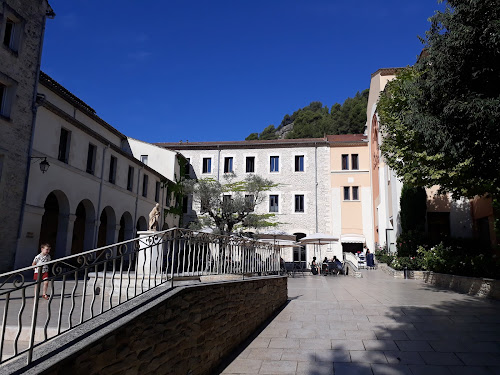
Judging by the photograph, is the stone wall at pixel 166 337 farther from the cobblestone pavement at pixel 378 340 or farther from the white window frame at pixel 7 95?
the white window frame at pixel 7 95

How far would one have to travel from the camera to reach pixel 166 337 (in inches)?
170

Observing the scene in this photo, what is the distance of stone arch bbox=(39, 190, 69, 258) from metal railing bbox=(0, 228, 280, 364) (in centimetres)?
1091

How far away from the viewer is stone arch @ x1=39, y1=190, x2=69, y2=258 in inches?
673

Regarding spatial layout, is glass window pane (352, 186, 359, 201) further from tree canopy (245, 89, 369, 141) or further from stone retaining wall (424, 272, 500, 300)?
tree canopy (245, 89, 369, 141)

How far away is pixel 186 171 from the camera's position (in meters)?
34.1

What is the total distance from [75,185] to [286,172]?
19173 millimetres

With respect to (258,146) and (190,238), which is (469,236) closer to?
(258,146)

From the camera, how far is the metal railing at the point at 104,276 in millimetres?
3188

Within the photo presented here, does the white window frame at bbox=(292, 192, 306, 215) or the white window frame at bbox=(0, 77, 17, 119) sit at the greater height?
the white window frame at bbox=(0, 77, 17, 119)

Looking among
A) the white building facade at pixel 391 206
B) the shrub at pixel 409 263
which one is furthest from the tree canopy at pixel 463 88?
the shrub at pixel 409 263

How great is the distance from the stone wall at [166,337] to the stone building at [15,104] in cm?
1077

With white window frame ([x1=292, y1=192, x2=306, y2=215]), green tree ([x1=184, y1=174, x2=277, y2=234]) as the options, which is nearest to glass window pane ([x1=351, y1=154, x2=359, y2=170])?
white window frame ([x1=292, y1=192, x2=306, y2=215])

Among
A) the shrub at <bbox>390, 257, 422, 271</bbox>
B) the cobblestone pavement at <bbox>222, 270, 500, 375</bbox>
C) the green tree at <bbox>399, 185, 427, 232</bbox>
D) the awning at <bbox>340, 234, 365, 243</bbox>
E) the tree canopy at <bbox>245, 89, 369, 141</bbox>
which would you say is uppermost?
the tree canopy at <bbox>245, 89, 369, 141</bbox>

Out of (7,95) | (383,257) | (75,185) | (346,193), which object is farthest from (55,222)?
(346,193)
